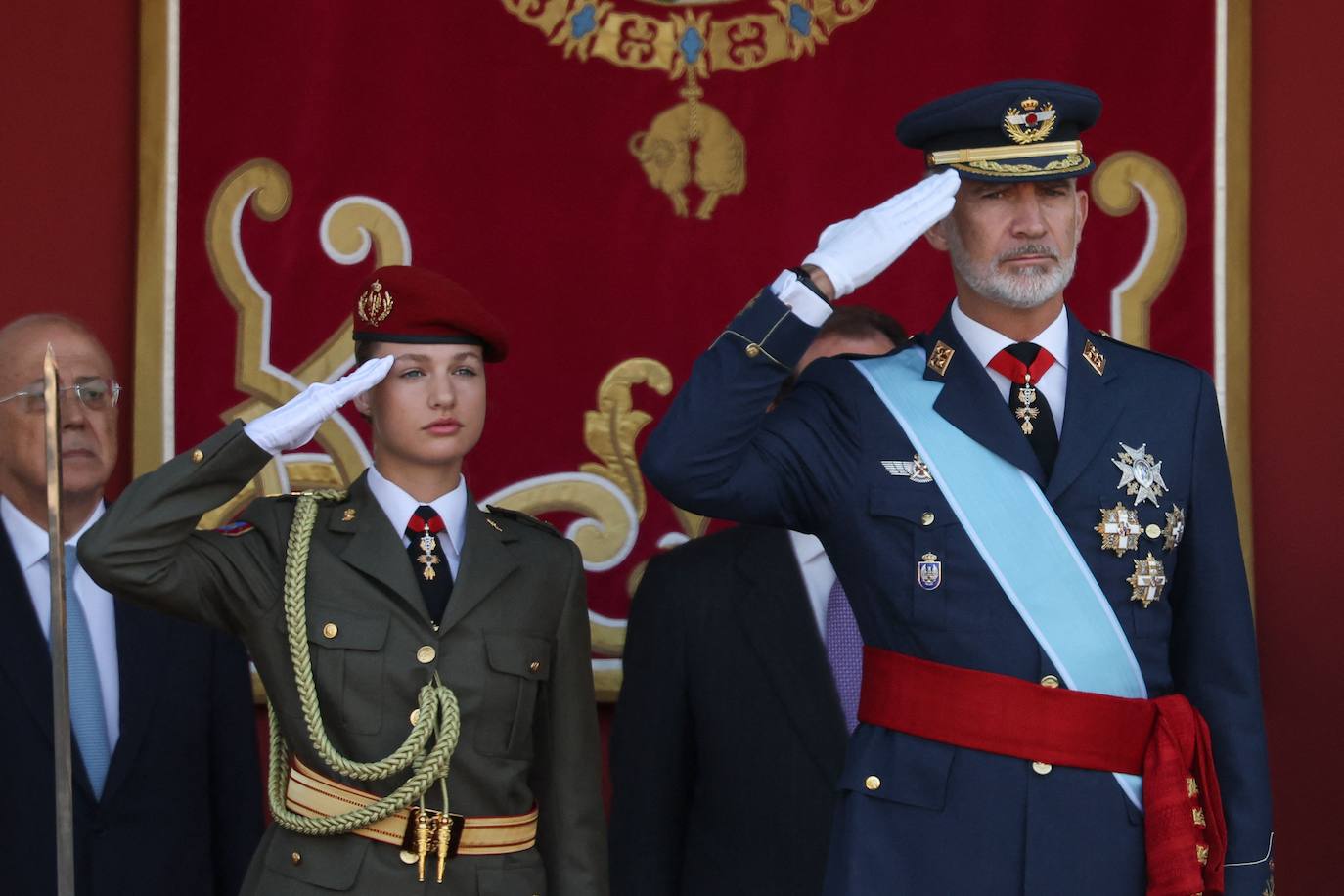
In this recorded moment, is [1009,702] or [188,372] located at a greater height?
[188,372]

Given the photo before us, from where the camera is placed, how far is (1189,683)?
273cm

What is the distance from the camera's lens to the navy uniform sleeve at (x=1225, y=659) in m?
2.67

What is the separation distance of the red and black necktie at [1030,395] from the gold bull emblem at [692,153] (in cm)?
134

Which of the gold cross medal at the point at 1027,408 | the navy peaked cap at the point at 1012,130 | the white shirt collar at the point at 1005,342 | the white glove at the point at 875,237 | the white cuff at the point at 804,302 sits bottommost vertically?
the gold cross medal at the point at 1027,408

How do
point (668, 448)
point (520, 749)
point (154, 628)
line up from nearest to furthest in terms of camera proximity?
point (668, 448), point (520, 749), point (154, 628)

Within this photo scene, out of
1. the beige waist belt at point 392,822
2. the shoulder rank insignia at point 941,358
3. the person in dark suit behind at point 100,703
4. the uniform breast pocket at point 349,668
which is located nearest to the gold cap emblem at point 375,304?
the uniform breast pocket at point 349,668

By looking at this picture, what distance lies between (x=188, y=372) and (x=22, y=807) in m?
0.97

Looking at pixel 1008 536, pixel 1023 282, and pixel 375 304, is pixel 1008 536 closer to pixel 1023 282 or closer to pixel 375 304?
pixel 1023 282

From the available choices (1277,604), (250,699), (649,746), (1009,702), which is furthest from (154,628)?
(1277,604)

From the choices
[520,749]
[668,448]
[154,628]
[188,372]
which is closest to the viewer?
[668,448]

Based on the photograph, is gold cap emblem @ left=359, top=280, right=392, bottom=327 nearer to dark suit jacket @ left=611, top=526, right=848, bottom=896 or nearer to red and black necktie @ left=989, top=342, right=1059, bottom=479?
dark suit jacket @ left=611, top=526, right=848, bottom=896

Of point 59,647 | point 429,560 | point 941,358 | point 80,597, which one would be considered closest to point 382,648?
point 429,560

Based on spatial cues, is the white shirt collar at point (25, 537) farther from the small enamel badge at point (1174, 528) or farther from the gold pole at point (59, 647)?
the small enamel badge at point (1174, 528)

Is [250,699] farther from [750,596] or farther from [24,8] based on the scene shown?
[24,8]
